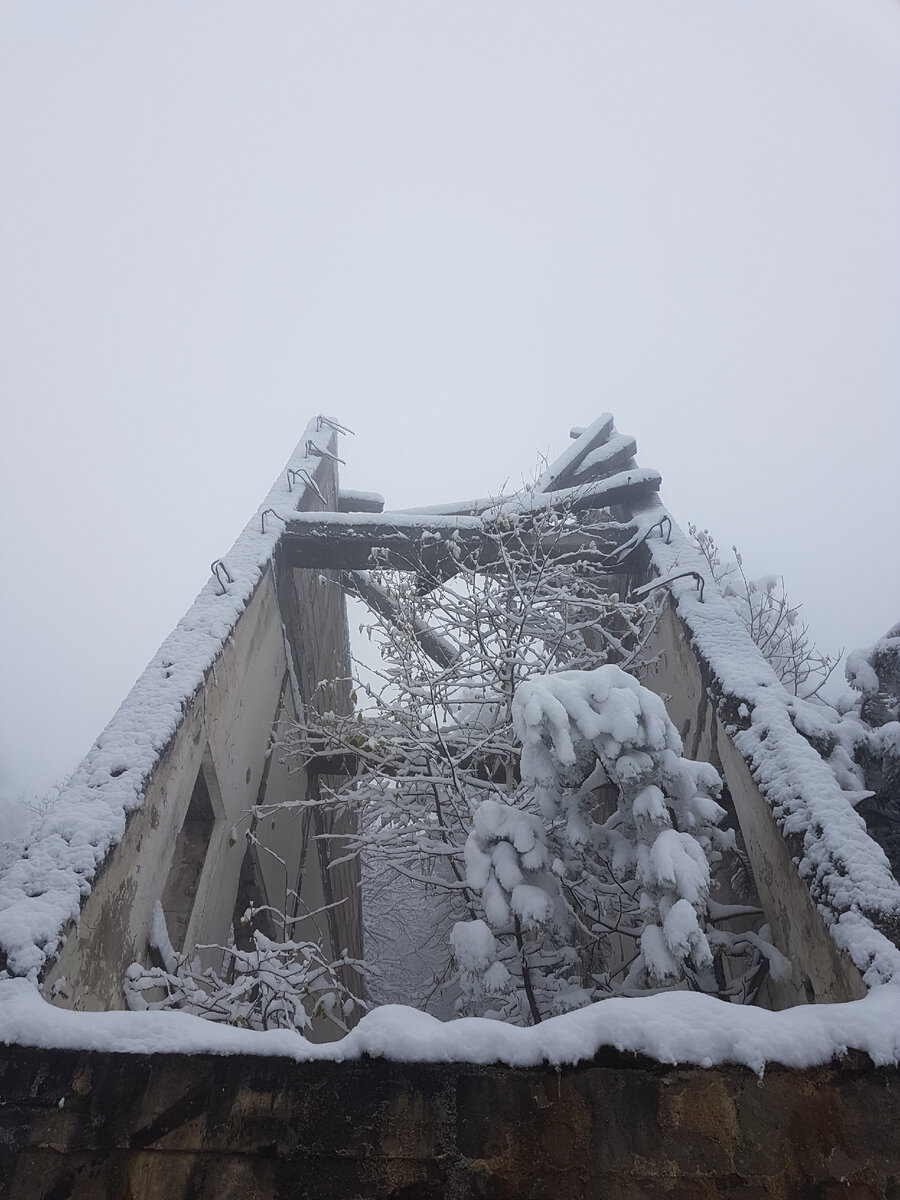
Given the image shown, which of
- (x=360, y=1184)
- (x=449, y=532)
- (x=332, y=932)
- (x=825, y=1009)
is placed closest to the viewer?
(x=360, y=1184)

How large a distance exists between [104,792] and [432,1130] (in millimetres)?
2204

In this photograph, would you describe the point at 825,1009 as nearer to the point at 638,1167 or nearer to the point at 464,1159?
the point at 638,1167

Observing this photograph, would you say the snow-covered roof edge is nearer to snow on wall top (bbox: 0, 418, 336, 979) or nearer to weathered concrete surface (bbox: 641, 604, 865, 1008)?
weathered concrete surface (bbox: 641, 604, 865, 1008)

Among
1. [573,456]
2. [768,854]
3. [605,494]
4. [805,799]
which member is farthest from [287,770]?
[573,456]

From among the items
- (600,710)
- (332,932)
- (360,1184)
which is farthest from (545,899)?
(332,932)

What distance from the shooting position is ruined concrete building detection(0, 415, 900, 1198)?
2082 mm

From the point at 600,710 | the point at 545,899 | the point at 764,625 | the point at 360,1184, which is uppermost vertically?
the point at 764,625

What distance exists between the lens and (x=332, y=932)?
8922mm

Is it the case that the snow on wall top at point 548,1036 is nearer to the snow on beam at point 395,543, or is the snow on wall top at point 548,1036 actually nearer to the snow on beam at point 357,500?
the snow on beam at point 395,543

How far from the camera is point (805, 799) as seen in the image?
3.51 metres

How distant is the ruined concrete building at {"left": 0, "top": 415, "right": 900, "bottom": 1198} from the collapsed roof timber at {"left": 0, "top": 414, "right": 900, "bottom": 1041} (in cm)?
2

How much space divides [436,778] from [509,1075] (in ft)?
9.50

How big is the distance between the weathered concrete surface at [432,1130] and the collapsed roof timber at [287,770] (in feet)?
1.89

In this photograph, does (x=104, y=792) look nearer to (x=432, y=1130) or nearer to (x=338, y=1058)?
(x=338, y=1058)
